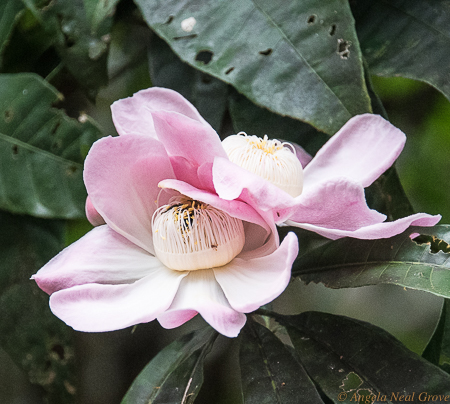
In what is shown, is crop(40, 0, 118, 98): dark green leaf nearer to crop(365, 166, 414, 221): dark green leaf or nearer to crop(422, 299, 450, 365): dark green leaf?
crop(365, 166, 414, 221): dark green leaf

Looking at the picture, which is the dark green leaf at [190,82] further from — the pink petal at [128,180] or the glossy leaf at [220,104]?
the pink petal at [128,180]

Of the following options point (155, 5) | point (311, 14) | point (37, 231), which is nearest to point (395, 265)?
point (311, 14)

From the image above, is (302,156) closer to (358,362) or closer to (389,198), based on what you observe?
(389,198)

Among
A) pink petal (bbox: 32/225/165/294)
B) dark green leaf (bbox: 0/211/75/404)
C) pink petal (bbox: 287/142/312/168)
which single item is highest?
pink petal (bbox: 32/225/165/294)

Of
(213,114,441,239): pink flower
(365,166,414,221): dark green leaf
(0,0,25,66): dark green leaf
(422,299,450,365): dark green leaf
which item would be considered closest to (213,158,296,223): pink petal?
(213,114,441,239): pink flower

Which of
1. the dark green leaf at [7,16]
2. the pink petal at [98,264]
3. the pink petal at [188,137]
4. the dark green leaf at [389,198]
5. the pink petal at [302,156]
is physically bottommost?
the dark green leaf at [389,198]

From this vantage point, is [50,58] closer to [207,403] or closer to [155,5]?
[155,5]

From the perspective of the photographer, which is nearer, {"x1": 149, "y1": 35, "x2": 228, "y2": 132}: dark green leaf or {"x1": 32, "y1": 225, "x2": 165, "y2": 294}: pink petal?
{"x1": 32, "y1": 225, "x2": 165, "y2": 294}: pink petal

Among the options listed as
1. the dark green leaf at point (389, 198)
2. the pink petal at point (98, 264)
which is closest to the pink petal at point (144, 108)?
the pink petal at point (98, 264)
